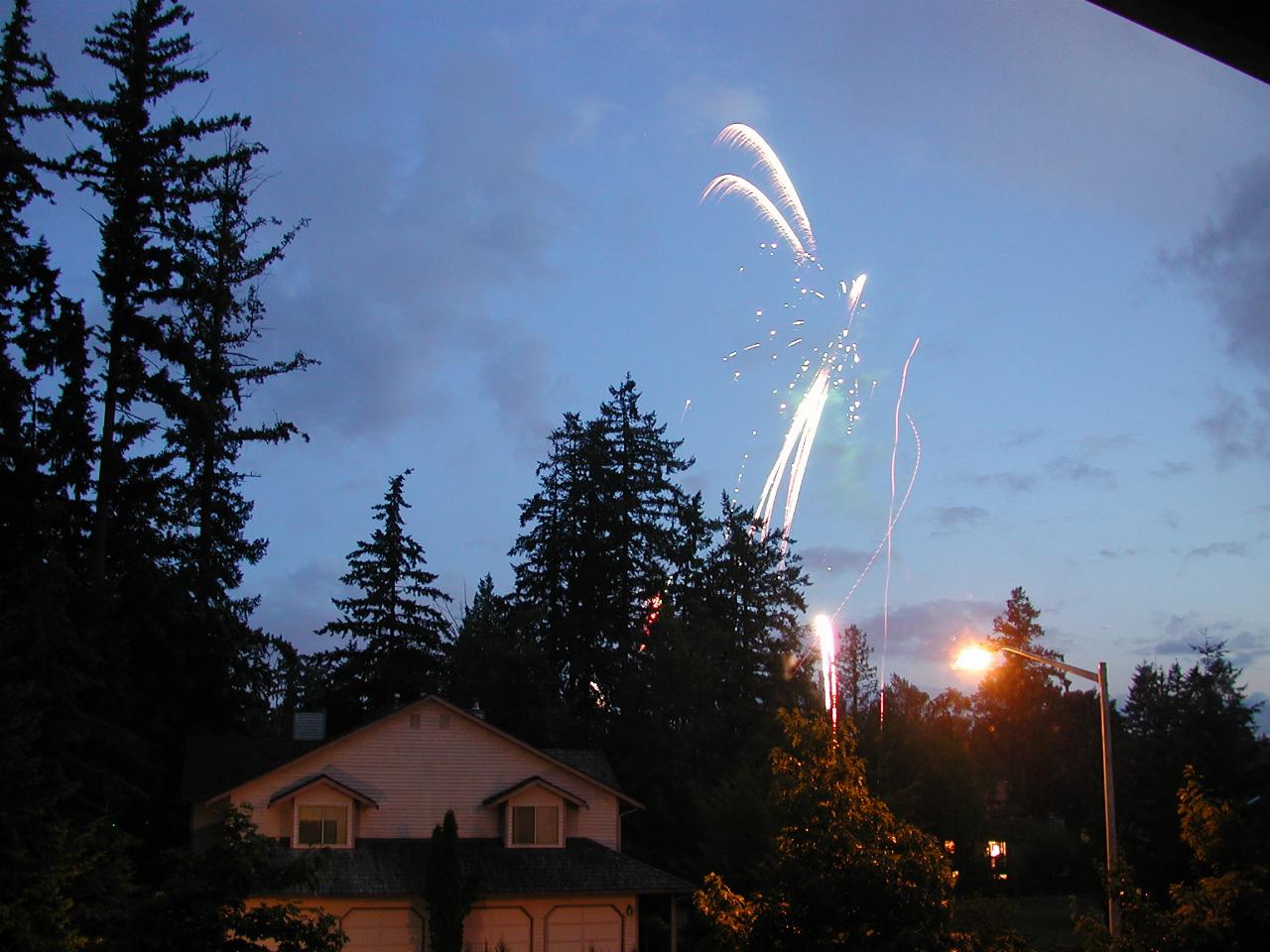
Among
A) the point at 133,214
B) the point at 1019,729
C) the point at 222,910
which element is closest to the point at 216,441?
the point at 133,214

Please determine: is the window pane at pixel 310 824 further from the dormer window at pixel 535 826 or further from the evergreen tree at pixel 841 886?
the evergreen tree at pixel 841 886

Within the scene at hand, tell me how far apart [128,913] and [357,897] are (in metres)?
24.5

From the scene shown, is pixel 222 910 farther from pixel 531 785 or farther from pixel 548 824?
pixel 548 824

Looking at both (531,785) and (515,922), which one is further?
(531,785)

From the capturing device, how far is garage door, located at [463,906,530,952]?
113 ft

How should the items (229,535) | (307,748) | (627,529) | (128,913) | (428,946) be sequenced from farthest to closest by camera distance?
(627,529)
(229,535)
(307,748)
(428,946)
(128,913)

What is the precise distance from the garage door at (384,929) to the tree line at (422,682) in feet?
21.1

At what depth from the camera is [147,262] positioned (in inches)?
1500

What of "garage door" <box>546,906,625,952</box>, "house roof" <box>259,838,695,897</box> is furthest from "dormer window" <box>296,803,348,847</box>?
"garage door" <box>546,906,625,952</box>

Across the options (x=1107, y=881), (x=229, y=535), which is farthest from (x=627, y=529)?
(x=1107, y=881)

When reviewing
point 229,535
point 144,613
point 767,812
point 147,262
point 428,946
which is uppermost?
point 147,262

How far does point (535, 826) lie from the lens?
37719mm

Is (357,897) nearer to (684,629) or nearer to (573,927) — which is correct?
(573,927)

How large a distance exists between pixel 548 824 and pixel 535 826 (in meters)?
0.41
